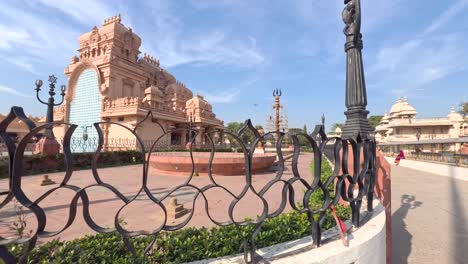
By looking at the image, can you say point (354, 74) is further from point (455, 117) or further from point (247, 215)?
point (455, 117)

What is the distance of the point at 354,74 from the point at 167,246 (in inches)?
132

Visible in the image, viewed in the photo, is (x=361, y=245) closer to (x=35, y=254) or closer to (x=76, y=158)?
(x=35, y=254)

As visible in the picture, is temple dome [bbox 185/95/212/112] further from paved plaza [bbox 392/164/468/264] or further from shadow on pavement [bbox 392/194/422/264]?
shadow on pavement [bbox 392/194/422/264]

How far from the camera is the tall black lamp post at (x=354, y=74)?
3324 mm

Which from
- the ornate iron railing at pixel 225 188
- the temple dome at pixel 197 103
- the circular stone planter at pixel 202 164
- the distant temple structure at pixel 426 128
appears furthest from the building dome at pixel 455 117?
the ornate iron railing at pixel 225 188

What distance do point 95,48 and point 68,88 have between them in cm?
461

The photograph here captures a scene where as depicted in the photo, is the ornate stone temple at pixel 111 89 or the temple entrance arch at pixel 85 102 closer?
the ornate stone temple at pixel 111 89

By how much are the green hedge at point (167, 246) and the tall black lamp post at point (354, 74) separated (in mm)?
2061

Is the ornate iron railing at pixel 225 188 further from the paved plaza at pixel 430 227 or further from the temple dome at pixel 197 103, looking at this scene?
the temple dome at pixel 197 103

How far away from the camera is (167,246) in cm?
163

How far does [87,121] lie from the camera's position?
2122cm

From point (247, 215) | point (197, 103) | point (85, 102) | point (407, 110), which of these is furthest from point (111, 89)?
point (407, 110)

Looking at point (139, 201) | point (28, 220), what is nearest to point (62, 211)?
point (28, 220)

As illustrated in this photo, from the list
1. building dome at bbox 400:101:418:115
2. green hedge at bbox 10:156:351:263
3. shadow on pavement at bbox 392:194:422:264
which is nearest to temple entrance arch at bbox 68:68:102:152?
green hedge at bbox 10:156:351:263
